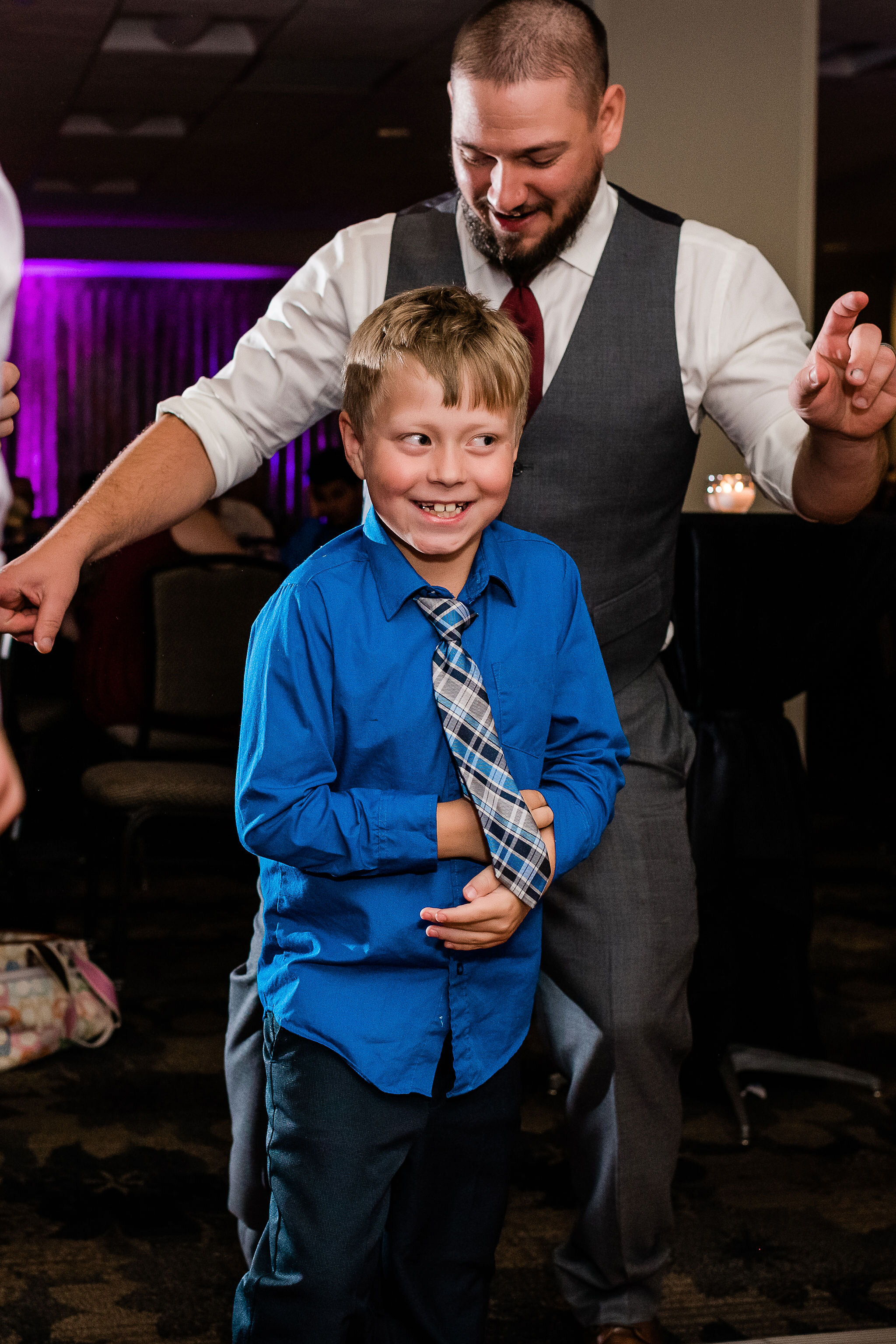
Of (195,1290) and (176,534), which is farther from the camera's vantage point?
(176,534)

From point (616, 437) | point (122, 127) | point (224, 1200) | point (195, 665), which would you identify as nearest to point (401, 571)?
point (616, 437)

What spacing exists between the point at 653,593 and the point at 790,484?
206 millimetres

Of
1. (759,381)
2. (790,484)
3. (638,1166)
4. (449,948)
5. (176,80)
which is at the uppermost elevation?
(176,80)

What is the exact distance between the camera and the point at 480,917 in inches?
46.6

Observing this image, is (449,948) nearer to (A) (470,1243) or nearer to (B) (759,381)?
(A) (470,1243)

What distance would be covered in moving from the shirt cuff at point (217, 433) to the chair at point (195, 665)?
1.75 metres

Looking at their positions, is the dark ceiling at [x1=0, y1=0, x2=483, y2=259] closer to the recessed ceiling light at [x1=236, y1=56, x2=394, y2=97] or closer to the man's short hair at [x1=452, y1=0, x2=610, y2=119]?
the recessed ceiling light at [x1=236, y1=56, x2=394, y2=97]

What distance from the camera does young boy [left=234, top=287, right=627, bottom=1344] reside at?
119cm

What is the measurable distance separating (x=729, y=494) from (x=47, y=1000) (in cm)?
176

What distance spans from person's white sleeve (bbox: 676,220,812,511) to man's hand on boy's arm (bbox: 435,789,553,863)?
2.04 feet

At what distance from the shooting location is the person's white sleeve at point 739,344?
158 cm

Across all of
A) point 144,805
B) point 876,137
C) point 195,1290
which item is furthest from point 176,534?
point 876,137

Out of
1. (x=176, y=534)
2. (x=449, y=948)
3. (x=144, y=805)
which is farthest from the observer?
(x=176, y=534)

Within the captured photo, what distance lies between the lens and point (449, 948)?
123cm
